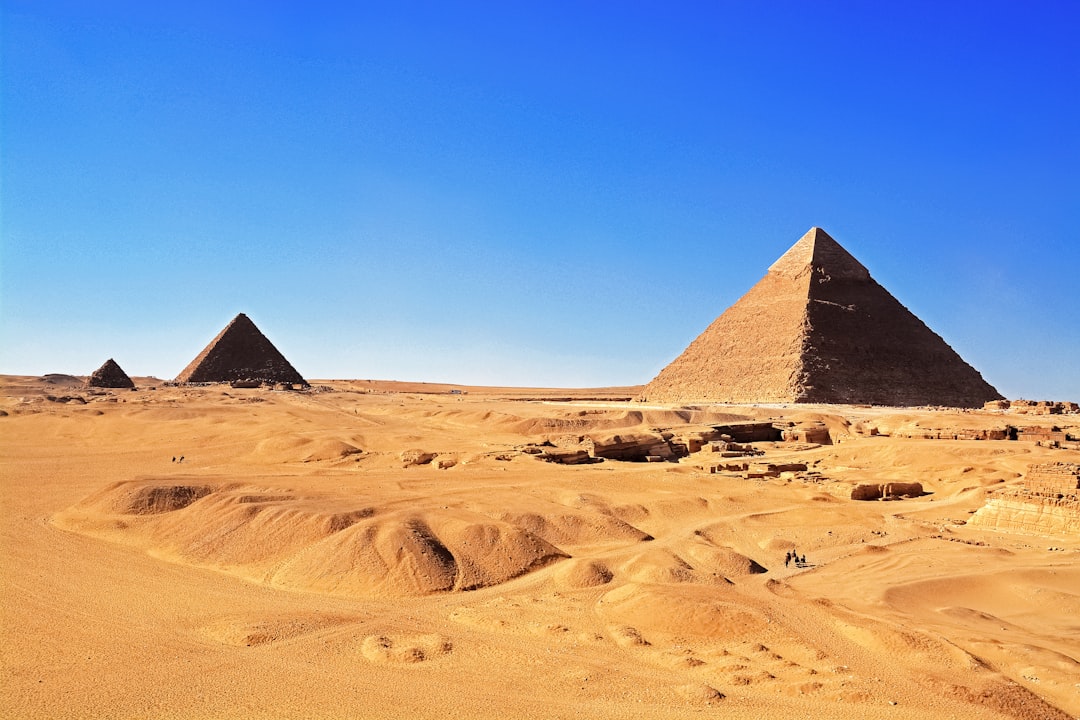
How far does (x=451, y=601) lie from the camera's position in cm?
784

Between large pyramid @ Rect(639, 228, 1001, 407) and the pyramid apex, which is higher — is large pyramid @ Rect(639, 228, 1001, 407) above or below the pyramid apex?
below

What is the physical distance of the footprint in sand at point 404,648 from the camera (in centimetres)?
615

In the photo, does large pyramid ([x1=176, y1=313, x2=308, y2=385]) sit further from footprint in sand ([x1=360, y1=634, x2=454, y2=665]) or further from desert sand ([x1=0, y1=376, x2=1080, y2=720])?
footprint in sand ([x1=360, y1=634, x2=454, y2=665])

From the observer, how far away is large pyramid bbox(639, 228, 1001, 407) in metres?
51.6

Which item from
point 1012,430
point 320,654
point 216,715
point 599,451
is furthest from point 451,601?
point 1012,430

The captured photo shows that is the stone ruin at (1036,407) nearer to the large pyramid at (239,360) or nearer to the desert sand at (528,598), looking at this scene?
the desert sand at (528,598)

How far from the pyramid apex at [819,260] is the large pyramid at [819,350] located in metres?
0.11

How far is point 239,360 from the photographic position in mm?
57312

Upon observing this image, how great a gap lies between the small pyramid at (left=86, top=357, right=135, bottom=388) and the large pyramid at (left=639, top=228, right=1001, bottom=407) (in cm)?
3712

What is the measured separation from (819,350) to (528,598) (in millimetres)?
50546

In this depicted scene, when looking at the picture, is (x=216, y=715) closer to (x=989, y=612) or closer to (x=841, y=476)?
(x=989, y=612)

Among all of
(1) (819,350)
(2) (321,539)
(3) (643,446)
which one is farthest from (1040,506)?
(1) (819,350)

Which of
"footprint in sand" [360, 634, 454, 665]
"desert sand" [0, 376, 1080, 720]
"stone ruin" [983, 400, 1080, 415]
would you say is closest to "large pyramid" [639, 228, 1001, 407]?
"stone ruin" [983, 400, 1080, 415]

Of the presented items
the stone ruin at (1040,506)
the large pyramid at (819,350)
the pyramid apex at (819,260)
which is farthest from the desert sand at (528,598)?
the pyramid apex at (819,260)
